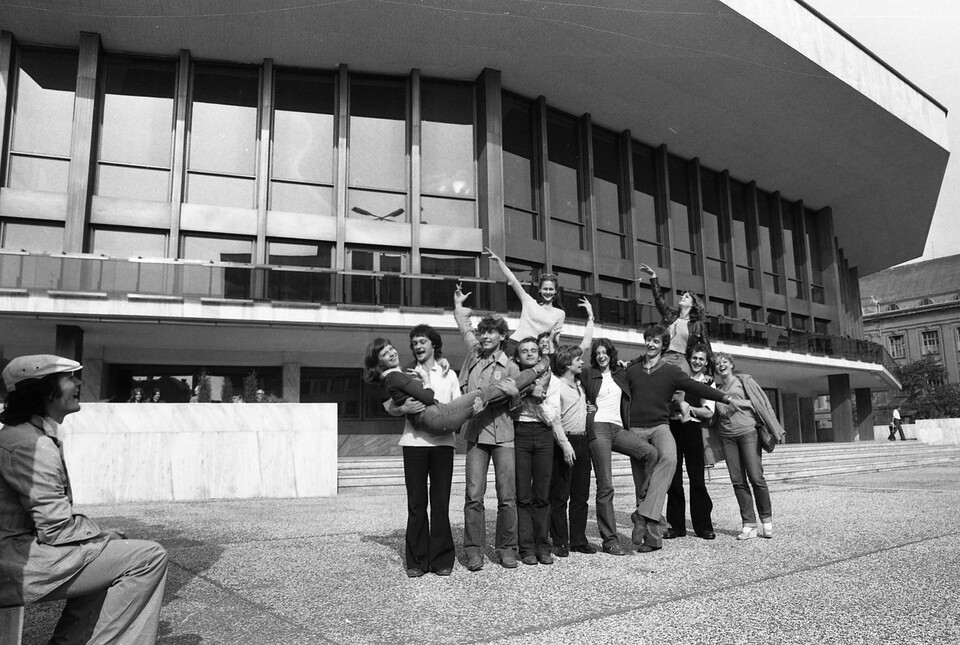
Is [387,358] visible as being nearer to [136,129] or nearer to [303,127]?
[303,127]

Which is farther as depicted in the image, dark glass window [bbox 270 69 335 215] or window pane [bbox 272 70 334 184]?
window pane [bbox 272 70 334 184]

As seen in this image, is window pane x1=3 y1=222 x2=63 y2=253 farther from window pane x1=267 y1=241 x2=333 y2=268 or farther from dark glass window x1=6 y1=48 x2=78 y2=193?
window pane x1=267 y1=241 x2=333 y2=268

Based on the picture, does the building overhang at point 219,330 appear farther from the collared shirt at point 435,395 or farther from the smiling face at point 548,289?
the collared shirt at point 435,395

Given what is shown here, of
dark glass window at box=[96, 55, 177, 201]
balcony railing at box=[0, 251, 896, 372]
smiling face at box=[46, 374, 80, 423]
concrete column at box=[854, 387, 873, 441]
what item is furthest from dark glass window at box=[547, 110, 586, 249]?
smiling face at box=[46, 374, 80, 423]

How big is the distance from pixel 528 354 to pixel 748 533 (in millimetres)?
2813

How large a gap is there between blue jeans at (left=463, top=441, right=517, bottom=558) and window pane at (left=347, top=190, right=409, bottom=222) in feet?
57.5

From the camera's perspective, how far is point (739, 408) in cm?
678

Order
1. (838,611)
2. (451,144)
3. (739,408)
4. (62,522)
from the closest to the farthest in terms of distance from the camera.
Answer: (62,522), (838,611), (739,408), (451,144)

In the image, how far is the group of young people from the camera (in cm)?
532

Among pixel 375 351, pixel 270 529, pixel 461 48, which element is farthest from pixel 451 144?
pixel 375 351

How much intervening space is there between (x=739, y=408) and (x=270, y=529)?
4802mm

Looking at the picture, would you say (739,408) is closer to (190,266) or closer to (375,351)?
(375,351)

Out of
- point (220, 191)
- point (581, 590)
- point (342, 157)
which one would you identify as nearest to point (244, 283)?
point (220, 191)

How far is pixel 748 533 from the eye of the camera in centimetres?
666
